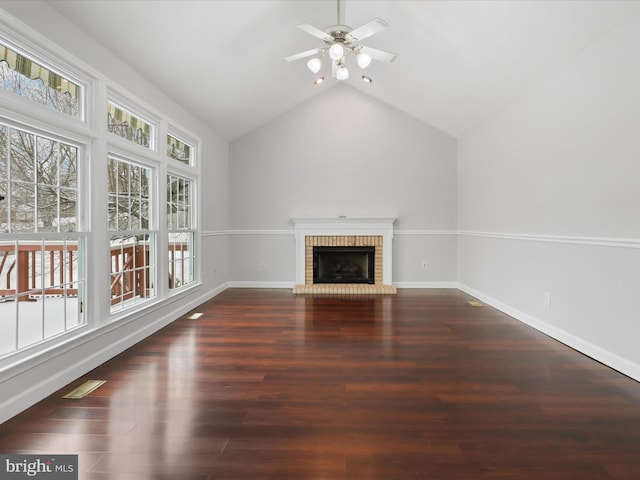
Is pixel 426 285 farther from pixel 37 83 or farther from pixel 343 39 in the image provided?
pixel 37 83

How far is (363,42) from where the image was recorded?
443 centimetres

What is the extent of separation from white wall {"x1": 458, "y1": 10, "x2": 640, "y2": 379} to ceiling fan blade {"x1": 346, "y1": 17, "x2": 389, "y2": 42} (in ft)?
5.60

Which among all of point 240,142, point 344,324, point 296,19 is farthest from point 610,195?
point 240,142

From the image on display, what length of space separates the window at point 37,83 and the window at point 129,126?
15.8 inches

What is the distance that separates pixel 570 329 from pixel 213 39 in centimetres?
412

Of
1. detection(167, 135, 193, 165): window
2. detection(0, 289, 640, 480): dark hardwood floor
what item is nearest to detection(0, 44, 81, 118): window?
detection(167, 135, 193, 165): window

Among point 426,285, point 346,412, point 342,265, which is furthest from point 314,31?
point 426,285

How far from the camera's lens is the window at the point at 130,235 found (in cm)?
324

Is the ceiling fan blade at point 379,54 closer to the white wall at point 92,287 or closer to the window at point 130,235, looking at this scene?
the white wall at point 92,287

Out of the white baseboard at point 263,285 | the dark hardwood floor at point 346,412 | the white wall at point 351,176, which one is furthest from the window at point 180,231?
the white wall at point 351,176

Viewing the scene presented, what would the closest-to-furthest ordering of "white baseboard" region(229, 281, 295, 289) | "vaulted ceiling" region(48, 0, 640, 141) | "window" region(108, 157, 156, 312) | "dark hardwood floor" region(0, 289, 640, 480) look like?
"dark hardwood floor" region(0, 289, 640, 480) < "vaulted ceiling" region(48, 0, 640, 141) < "window" region(108, 157, 156, 312) < "white baseboard" region(229, 281, 295, 289)

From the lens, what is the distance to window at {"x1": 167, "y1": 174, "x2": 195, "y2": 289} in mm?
4312

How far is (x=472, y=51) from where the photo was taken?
12.5ft

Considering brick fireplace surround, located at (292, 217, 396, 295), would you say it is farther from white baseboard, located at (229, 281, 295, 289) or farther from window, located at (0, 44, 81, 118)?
window, located at (0, 44, 81, 118)
